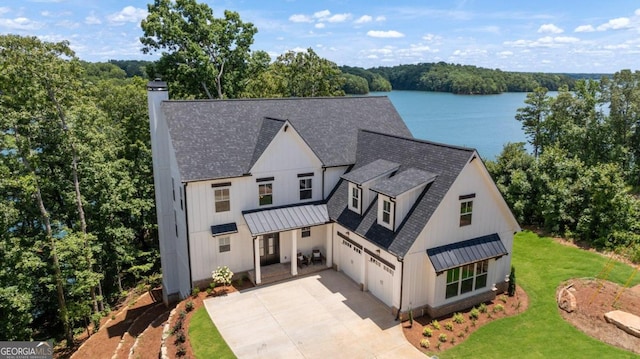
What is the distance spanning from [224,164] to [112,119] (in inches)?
767

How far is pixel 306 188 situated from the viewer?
21969 mm

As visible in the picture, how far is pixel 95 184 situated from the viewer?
83.8 feet

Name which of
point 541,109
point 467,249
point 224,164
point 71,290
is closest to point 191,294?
point 224,164

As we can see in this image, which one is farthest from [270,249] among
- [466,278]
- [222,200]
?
[466,278]

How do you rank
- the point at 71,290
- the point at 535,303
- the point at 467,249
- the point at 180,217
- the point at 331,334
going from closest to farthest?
1. the point at 331,334
2. the point at 467,249
3. the point at 535,303
4. the point at 180,217
5. the point at 71,290

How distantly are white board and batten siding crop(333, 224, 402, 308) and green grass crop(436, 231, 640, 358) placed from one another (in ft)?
11.2

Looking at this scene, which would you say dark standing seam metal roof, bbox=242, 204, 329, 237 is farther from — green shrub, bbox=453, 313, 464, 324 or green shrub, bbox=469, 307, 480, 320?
green shrub, bbox=469, 307, 480, 320

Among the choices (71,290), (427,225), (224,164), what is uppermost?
(224,164)

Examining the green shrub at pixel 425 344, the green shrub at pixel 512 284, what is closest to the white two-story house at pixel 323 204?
the green shrub at pixel 512 284

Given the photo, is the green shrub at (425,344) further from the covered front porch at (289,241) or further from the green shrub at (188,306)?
the green shrub at (188,306)

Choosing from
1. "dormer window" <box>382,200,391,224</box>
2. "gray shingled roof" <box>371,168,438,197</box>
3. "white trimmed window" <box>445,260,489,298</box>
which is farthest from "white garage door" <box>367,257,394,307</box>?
"gray shingled roof" <box>371,168,438,197</box>

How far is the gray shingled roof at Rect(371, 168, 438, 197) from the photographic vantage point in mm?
17359

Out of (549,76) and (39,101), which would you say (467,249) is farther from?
(549,76)

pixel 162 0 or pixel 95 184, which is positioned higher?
pixel 162 0
